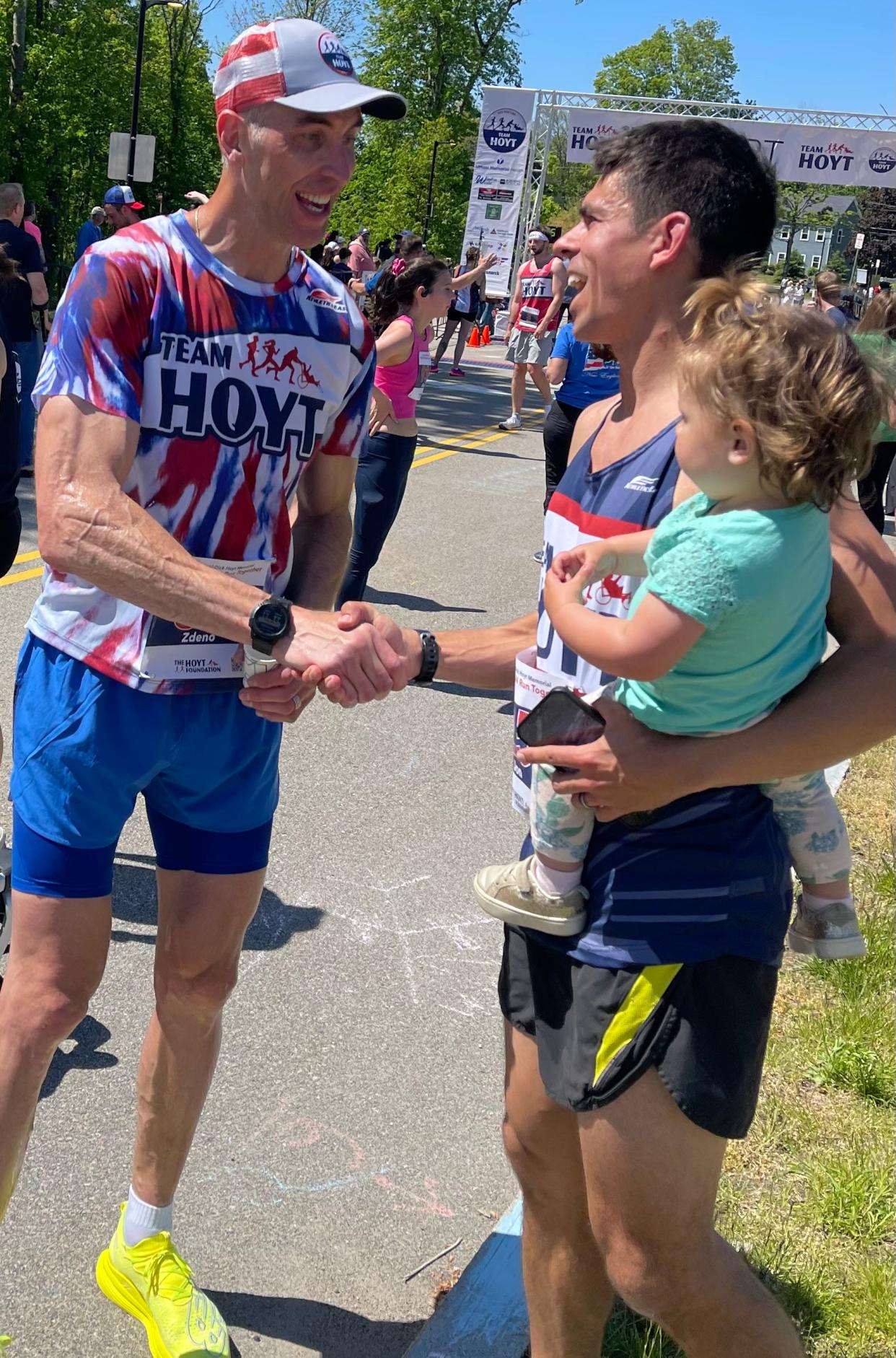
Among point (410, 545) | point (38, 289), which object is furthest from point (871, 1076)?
point (38, 289)

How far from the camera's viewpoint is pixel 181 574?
228 cm

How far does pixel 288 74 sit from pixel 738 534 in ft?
4.12

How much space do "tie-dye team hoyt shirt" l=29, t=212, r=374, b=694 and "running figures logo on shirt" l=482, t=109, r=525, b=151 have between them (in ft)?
92.6

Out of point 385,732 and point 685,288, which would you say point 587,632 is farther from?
point 385,732

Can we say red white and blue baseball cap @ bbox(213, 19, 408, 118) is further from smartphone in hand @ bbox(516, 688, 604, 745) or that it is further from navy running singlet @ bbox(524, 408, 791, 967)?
smartphone in hand @ bbox(516, 688, 604, 745)

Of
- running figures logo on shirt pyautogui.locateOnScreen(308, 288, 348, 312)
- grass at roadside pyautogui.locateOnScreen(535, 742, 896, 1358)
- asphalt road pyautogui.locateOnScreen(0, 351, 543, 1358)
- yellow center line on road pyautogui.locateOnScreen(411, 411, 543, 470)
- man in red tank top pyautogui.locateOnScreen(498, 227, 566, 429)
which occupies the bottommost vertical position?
yellow center line on road pyautogui.locateOnScreen(411, 411, 543, 470)

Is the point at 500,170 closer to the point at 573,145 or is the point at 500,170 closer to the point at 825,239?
the point at 573,145

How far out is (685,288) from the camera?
6.79 feet

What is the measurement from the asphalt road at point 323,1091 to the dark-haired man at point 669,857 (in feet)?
3.14

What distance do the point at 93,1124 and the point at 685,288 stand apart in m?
2.32

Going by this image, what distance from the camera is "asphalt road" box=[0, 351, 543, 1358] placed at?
2732 millimetres

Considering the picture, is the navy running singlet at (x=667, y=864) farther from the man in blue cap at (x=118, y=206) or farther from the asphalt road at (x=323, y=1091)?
the man in blue cap at (x=118, y=206)

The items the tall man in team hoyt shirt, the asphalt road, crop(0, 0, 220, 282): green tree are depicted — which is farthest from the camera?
crop(0, 0, 220, 282): green tree

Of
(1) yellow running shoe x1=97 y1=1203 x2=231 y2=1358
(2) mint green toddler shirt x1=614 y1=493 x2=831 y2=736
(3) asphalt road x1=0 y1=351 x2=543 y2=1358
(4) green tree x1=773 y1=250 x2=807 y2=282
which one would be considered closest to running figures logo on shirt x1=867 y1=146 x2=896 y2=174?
(4) green tree x1=773 y1=250 x2=807 y2=282
